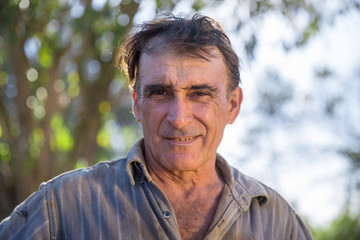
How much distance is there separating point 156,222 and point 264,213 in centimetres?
68

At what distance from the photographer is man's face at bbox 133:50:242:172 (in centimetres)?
276

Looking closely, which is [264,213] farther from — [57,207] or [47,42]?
[47,42]

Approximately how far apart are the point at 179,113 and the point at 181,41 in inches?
16.4

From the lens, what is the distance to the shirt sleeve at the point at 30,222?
261 centimetres

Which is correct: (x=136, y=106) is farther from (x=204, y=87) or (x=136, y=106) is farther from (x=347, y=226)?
(x=347, y=226)

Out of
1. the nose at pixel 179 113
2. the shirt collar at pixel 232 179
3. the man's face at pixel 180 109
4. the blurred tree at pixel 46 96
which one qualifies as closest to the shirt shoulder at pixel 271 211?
the shirt collar at pixel 232 179

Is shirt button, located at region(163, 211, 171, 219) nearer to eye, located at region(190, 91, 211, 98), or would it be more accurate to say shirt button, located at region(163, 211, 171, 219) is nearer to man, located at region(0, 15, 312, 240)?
man, located at region(0, 15, 312, 240)

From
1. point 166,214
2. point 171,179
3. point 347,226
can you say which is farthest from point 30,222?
point 347,226

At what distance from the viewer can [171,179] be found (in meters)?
2.94

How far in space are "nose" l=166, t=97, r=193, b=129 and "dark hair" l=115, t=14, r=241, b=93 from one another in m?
0.28

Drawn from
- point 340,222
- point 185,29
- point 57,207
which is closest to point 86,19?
point 185,29

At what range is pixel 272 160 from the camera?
15.8 metres

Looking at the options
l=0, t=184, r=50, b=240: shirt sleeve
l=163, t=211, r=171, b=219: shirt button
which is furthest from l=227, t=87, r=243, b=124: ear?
l=0, t=184, r=50, b=240: shirt sleeve

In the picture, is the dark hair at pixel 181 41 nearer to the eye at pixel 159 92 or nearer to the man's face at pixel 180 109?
the man's face at pixel 180 109
